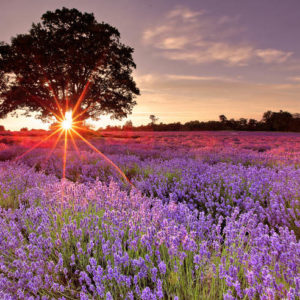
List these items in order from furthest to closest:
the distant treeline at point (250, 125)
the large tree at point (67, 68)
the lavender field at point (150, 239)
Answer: the distant treeline at point (250, 125)
the large tree at point (67, 68)
the lavender field at point (150, 239)

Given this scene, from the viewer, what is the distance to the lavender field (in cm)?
152

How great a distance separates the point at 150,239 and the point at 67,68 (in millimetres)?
18042

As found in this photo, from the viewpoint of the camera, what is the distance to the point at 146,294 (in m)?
1.26

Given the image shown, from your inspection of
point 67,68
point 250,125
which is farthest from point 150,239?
point 250,125

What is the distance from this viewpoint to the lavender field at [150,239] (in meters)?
1.52

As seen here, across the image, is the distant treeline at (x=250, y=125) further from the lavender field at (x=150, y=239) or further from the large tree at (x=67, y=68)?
the lavender field at (x=150, y=239)

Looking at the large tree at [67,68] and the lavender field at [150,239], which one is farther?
the large tree at [67,68]

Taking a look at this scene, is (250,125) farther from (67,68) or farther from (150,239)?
(150,239)

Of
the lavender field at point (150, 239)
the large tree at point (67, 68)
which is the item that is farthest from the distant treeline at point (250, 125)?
the lavender field at point (150, 239)

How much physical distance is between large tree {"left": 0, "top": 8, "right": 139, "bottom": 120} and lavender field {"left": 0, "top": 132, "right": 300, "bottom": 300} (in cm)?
1355

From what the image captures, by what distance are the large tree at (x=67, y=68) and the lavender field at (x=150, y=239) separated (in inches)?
533

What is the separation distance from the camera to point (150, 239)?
74.0 inches

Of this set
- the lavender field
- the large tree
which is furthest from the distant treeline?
the lavender field

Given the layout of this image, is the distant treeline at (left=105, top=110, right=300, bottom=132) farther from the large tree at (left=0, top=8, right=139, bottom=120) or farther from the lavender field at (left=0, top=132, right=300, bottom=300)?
the lavender field at (left=0, top=132, right=300, bottom=300)
